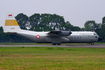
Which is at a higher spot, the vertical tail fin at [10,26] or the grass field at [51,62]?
the vertical tail fin at [10,26]

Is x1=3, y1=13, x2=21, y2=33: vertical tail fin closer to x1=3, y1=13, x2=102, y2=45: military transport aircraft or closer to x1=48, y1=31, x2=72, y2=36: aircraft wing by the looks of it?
x1=3, y1=13, x2=102, y2=45: military transport aircraft

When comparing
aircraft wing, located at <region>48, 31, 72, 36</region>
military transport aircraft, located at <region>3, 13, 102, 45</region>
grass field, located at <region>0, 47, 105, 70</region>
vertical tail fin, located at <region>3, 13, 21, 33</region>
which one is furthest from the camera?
vertical tail fin, located at <region>3, 13, 21, 33</region>

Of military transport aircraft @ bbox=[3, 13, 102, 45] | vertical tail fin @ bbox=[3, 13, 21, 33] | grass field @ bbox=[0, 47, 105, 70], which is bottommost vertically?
grass field @ bbox=[0, 47, 105, 70]

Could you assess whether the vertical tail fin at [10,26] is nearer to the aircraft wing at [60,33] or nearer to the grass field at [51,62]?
the aircraft wing at [60,33]

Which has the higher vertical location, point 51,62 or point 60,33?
point 60,33

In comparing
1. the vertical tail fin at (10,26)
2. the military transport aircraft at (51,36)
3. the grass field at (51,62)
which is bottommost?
the grass field at (51,62)

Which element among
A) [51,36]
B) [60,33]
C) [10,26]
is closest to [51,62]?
[60,33]

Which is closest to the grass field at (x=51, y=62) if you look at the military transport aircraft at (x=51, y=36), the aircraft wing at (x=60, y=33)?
the aircraft wing at (x=60, y=33)

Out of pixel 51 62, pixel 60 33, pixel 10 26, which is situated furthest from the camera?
pixel 10 26

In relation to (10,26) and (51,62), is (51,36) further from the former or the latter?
(51,62)

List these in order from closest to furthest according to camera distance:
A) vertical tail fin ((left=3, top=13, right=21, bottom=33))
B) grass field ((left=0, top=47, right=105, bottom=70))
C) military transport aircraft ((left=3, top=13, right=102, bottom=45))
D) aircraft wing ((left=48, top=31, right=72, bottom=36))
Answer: grass field ((left=0, top=47, right=105, bottom=70))
aircraft wing ((left=48, top=31, right=72, bottom=36))
military transport aircraft ((left=3, top=13, right=102, bottom=45))
vertical tail fin ((left=3, top=13, right=21, bottom=33))

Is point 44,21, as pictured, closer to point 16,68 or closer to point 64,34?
point 64,34

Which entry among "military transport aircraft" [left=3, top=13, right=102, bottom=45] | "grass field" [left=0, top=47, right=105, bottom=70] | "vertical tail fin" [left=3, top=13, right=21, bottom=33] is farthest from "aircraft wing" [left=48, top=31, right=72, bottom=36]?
"grass field" [left=0, top=47, right=105, bottom=70]

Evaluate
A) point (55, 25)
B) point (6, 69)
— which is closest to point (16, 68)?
point (6, 69)
